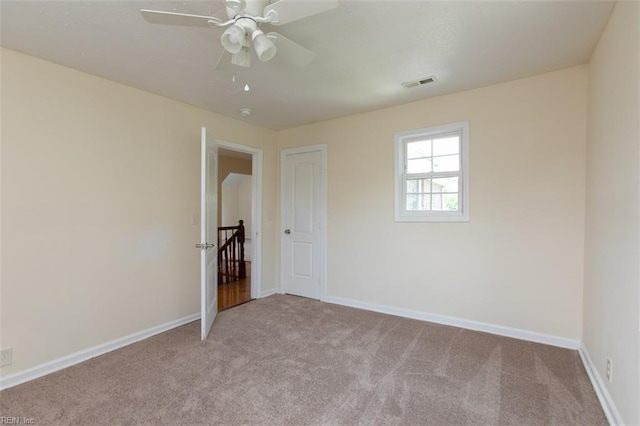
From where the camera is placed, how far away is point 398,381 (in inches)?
88.1

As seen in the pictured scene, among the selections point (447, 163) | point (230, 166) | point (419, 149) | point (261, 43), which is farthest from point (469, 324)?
point (230, 166)

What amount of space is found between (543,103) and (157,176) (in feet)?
12.5

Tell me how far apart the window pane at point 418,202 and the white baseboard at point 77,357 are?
2.94 m

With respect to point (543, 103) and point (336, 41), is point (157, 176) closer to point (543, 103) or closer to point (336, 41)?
point (336, 41)

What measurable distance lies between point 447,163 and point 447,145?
201mm

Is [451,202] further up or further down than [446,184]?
further down

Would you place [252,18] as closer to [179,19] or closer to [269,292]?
[179,19]

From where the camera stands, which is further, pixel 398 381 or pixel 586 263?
pixel 586 263

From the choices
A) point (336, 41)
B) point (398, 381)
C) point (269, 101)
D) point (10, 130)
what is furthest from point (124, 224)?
point (398, 381)

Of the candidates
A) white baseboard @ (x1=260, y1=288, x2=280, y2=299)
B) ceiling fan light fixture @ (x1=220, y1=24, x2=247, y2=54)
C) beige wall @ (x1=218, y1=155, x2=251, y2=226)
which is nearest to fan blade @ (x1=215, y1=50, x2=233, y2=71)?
ceiling fan light fixture @ (x1=220, y1=24, x2=247, y2=54)

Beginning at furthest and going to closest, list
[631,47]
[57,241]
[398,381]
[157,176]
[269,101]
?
[269,101], [157,176], [57,241], [398,381], [631,47]

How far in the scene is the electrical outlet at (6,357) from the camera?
2.20 metres

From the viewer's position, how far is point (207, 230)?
10.2 ft

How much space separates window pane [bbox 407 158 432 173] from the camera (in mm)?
3512
